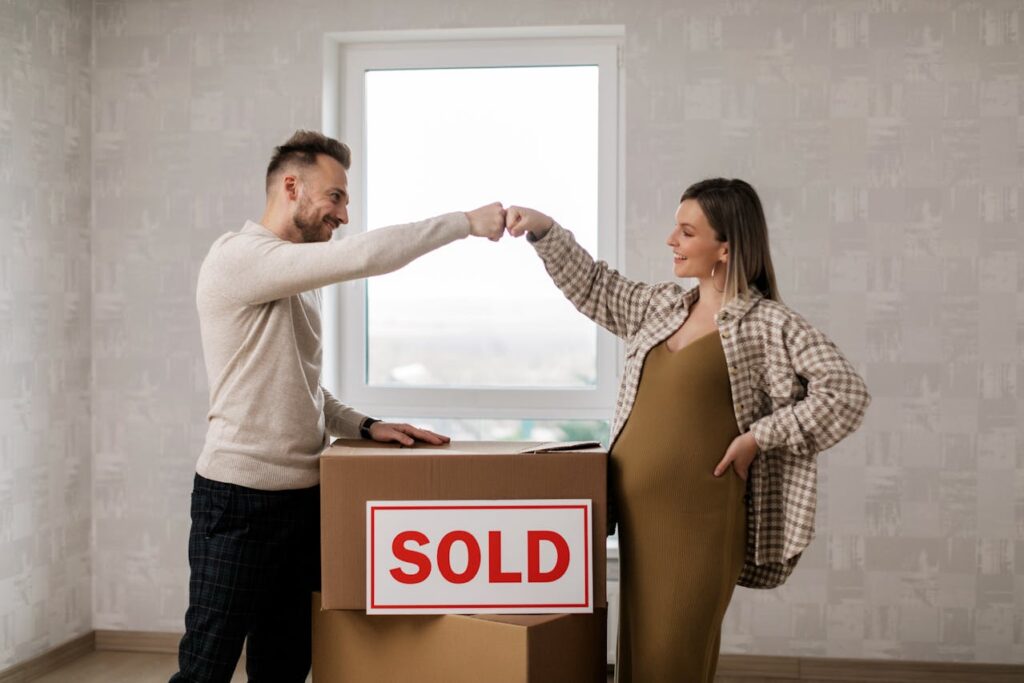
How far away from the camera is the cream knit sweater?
5.69ft

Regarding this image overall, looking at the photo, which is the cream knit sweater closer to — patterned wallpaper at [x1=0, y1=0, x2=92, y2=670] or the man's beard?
the man's beard

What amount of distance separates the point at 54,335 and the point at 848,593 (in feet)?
8.30

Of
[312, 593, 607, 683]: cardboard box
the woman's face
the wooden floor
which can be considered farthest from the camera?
the wooden floor

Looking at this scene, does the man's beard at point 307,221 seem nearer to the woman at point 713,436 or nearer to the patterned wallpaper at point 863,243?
the woman at point 713,436

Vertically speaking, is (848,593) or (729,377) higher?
(729,377)

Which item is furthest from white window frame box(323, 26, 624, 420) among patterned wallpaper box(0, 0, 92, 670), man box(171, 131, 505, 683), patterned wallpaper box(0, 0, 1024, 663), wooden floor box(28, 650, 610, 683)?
man box(171, 131, 505, 683)

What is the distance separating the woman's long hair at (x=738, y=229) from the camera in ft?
5.98

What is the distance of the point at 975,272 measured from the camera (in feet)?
9.17

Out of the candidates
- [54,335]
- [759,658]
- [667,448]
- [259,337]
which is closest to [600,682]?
[667,448]

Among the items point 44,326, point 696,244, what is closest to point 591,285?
point 696,244

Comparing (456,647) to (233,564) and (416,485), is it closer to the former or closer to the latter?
(416,485)

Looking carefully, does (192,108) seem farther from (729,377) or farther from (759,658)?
(759,658)

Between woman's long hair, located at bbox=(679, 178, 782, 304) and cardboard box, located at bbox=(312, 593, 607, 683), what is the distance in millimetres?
693

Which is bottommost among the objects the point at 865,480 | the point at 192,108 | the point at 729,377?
the point at 865,480
